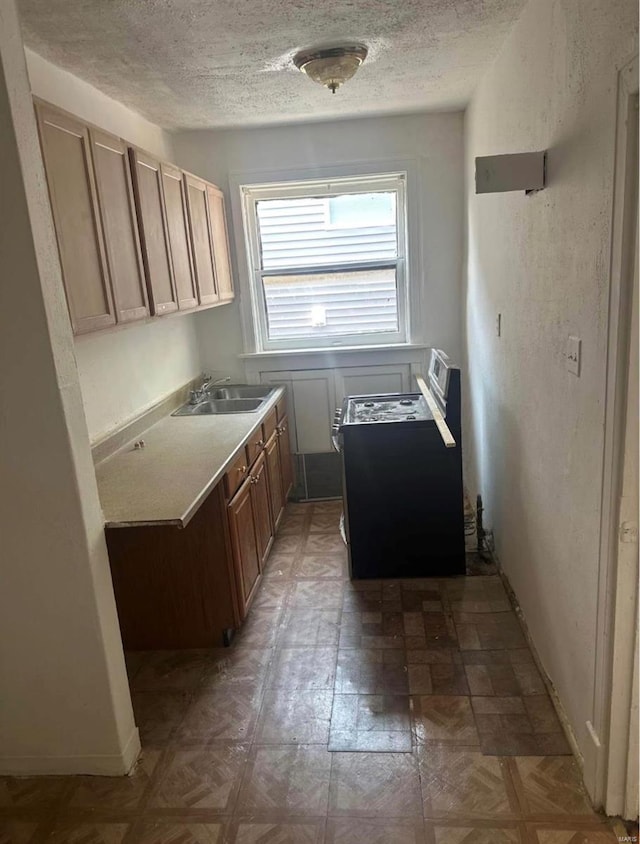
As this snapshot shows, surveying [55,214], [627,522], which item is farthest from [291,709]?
[55,214]

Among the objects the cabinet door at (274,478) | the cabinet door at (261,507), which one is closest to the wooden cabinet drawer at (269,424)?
the cabinet door at (274,478)

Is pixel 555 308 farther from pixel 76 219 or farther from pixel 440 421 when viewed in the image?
pixel 76 219

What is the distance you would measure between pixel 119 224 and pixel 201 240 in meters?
1.06

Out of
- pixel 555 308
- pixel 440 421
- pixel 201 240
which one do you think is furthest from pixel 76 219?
pixel 440 421

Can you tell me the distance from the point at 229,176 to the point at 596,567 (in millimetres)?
3259

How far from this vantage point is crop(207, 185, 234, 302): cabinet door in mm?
Result: 3637

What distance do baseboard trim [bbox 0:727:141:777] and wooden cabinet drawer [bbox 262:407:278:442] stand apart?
5.75 feet

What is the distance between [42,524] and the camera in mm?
1777

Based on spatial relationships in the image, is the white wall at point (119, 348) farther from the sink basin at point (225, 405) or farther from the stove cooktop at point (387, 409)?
the stove cooktop at point (387, 409)

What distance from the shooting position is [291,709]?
2.21 metres

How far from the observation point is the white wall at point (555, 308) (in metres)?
1.55

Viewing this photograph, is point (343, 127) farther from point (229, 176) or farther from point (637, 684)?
point (637, 684)

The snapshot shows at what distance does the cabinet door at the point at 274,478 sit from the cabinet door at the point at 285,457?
0.07m

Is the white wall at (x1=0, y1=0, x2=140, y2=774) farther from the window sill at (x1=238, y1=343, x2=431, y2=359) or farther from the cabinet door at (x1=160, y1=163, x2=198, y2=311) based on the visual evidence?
the window sill at (x1=238, y1=343, x2=431, y2=359)
